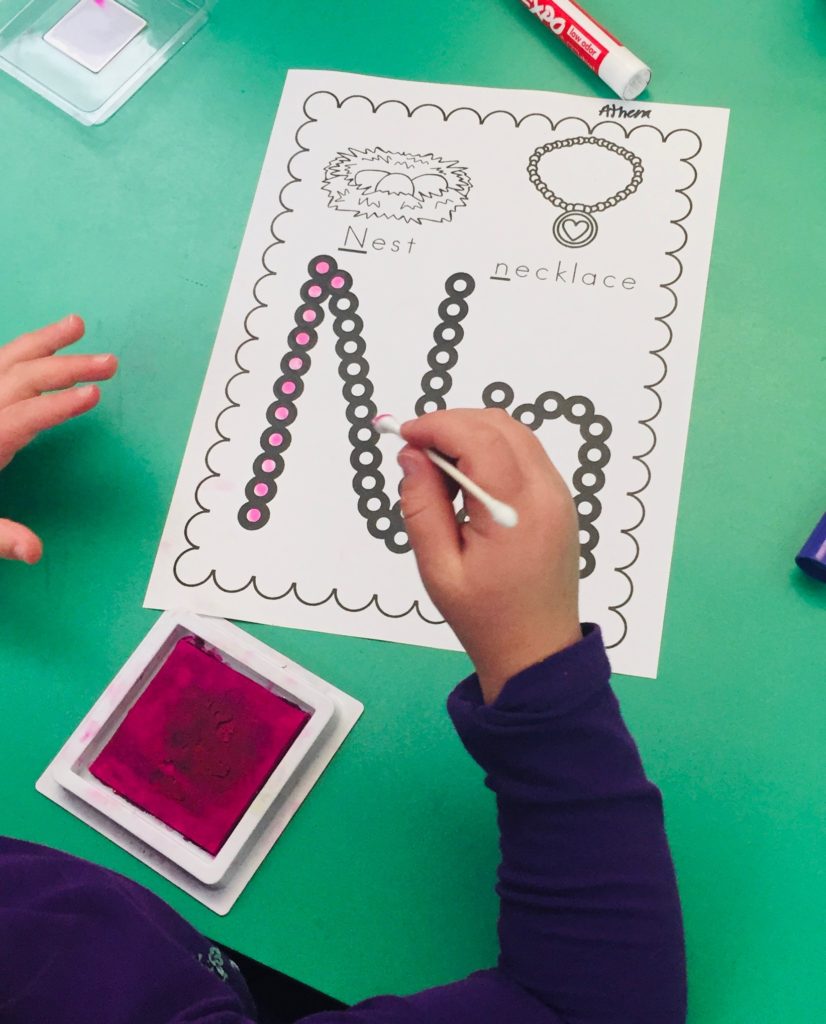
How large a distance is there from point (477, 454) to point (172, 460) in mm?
255

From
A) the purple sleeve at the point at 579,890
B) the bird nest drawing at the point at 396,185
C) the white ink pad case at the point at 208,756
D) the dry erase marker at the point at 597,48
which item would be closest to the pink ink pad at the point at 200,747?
the white ink pad case at the point at 208,756

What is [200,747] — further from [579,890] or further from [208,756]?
[579,890]

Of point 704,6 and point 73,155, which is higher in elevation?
point 704,6

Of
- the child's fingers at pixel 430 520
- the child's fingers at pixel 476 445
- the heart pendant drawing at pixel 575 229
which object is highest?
the heart pendant drawing at pixel 575 229

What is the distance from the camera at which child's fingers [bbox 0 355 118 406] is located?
0.62 metres

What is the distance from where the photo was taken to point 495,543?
0.45 metres

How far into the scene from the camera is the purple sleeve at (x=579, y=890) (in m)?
0.48

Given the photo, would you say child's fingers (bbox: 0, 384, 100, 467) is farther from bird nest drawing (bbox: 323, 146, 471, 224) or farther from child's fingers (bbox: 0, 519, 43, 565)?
bird nest drawing (bbox: 323, 146, 471, 224)

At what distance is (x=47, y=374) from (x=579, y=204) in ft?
1.15

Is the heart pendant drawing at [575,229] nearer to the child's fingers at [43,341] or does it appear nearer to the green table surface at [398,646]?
the green table surface at [398,646]

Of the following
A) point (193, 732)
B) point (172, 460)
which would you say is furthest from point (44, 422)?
point (193, 732)

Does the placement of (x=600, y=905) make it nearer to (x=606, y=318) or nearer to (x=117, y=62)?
(x=606, y=318)

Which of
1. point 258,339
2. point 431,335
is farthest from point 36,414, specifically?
point 431,335

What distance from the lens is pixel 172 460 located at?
2.08 feet
